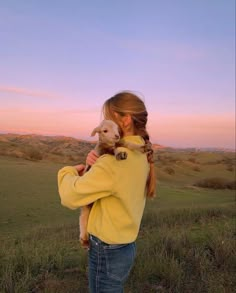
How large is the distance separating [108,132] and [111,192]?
1.34 feet

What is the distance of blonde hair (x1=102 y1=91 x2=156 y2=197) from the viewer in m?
2.80

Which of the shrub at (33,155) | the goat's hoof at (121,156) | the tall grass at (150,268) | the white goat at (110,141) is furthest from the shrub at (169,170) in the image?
the goat's hoof at (121,156)

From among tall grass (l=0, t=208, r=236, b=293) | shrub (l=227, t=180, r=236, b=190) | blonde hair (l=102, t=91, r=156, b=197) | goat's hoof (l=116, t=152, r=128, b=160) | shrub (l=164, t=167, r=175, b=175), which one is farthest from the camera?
shrub (l=164, t=167, r=175, b=175)

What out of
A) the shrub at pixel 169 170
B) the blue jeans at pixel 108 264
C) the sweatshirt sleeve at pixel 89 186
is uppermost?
the sweatshirt sleeve at pixel 89 186

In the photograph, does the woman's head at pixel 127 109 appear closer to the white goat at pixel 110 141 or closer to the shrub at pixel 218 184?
the white goat at pixel 110 141

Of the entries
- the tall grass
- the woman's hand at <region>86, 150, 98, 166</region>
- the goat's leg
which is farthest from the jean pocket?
the tall grass

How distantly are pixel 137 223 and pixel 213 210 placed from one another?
1003 cm

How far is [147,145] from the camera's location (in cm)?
278

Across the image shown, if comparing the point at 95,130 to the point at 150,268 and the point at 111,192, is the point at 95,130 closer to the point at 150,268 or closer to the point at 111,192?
the point at 111,192

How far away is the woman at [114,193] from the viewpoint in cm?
257

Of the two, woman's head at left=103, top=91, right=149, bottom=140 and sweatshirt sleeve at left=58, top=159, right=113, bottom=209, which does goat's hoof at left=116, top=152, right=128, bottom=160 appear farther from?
woman's head at left=103, top=91, right=149, bottom=140

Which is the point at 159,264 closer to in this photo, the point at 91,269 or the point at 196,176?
the point at 91,269

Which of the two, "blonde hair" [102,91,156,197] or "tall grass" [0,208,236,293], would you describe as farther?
"tall grass" [0,208,236,293]

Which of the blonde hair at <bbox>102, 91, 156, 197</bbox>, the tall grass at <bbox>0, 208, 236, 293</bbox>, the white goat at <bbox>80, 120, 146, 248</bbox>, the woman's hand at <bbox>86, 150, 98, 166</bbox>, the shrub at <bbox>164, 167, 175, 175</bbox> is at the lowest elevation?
the shrub at <bbox>164, 167, 175, 175</bbox>
